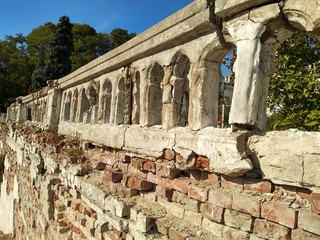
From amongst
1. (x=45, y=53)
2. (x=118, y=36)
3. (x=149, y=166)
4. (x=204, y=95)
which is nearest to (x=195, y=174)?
(x=149, y=166)

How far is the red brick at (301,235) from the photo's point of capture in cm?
196

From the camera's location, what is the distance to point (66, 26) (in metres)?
27.8

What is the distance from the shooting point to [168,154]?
3213 millimetres

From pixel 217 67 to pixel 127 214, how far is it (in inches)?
72.3

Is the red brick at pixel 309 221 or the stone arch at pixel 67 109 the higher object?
the stone arch at pixel 67 109

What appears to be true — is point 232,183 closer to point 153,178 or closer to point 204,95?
point 204,95

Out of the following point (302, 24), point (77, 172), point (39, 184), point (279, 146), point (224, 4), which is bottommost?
point (39, 184)

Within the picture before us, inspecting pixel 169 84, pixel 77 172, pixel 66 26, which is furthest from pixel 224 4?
pixel 66 26

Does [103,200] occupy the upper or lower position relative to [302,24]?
lower

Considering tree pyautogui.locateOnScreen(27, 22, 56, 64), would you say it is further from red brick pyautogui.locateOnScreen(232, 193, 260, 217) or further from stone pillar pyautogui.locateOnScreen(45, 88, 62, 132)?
red brick pyautogui.locateOnScreen(232, 193, 260, 217)

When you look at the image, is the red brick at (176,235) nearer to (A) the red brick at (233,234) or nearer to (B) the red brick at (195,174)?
(A) the red brick at (233,234)

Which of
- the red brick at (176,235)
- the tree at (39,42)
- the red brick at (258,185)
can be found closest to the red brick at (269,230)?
the red brick at (258,185)

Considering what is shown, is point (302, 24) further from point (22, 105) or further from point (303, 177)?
point (22, 105)

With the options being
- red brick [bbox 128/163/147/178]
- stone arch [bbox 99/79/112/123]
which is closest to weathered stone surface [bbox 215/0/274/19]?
red brick [bbox 128/163/147/178]
